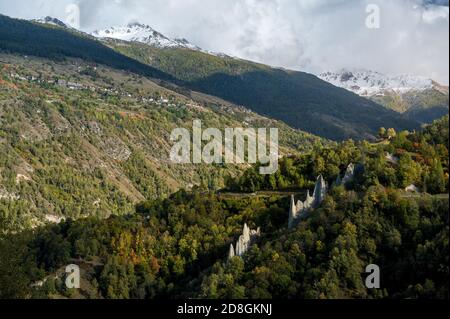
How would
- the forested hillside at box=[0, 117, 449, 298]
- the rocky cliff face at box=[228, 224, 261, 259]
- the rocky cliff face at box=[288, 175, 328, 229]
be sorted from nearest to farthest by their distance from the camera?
the forested hillside at box=[0, 117, 449, 298] < the rocky cliff face at box=[228, 224, 261, 259] < the rocky cliff face at box=[288, 175, 328, 229]

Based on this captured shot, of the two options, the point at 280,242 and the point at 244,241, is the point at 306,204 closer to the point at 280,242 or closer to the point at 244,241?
the point at 244,241

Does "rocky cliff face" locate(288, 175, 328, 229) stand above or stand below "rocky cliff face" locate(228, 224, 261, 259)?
above

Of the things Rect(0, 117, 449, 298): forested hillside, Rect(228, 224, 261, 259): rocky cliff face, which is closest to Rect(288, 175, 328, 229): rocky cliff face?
Rect(0, 117, 449, 298): forested hillside

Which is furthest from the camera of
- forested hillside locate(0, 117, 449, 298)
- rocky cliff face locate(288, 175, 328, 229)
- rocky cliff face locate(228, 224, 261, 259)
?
rocky cliff face locate(288, 175, 328, 229)

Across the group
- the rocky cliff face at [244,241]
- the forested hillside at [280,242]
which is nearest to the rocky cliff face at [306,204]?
the forested hillside at [280,242]

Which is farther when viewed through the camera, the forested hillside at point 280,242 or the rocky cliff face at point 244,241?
the rocky cliff face at point 244,241

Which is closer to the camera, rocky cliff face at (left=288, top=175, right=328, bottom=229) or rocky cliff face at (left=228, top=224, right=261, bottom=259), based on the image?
rocky cliff face at (left=228, top=224, right=261, bottom=259)

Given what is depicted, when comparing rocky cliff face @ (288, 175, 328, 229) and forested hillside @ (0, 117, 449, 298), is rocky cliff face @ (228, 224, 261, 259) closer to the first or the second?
forested hillside @ (0, 117, 449, 298)

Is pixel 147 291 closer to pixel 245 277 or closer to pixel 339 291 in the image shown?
pixel 245 277

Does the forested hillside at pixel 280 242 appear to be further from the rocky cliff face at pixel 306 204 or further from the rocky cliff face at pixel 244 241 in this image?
the rocky cliff face at pixel 306 204
